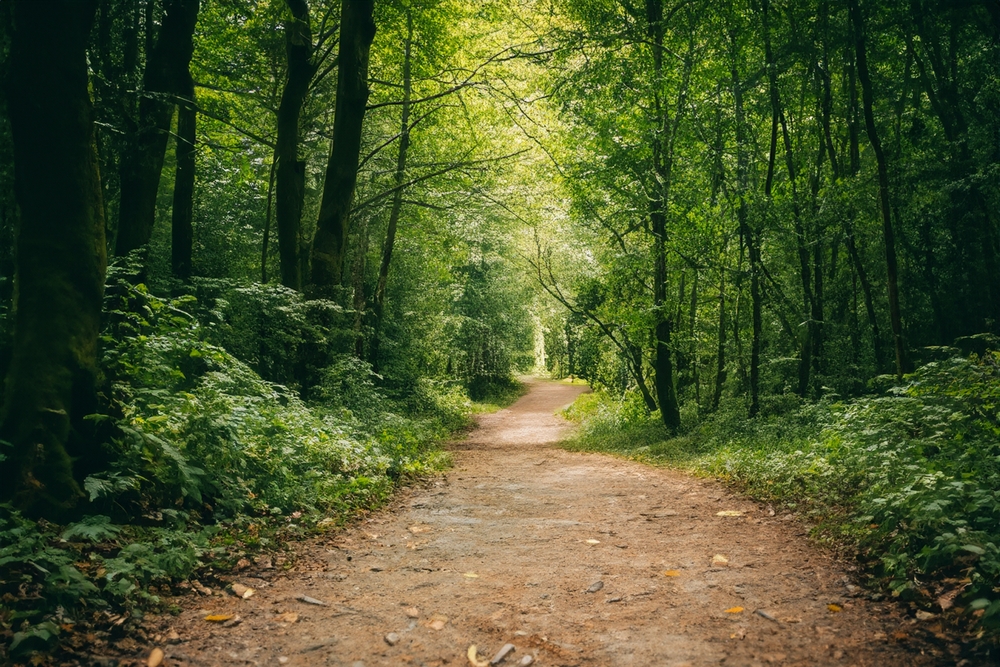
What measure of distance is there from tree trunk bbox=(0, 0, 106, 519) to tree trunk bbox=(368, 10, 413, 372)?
37.4ft

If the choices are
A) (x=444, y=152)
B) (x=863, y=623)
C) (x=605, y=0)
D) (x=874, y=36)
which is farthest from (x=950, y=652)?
(x=444, y=152)

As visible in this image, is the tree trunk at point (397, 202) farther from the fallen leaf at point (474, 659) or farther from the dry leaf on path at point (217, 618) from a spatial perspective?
the fallen leaf at point (474, 659)

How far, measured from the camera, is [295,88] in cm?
1159

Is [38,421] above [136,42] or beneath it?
beneath

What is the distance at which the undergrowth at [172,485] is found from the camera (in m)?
3.46

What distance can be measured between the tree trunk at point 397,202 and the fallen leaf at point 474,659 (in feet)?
45.0

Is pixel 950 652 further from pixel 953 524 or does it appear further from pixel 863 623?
pixel 953 524

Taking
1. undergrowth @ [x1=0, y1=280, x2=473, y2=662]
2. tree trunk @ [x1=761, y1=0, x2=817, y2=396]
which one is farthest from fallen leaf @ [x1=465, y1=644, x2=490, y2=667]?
tree trunk @ [x1=761, y1=0, x2=817, y2=396]

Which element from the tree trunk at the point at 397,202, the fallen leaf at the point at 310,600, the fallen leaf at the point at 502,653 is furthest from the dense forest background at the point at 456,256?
the fallen leaf at the point at 502,653

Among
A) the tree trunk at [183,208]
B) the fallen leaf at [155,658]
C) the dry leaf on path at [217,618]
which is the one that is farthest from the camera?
the tree trunk at [183,208]

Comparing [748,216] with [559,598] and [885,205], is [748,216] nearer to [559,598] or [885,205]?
[885,205]

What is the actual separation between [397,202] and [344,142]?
5330mm

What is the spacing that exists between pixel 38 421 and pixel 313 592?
2.32 meters

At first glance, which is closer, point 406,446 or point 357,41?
point 406,446
